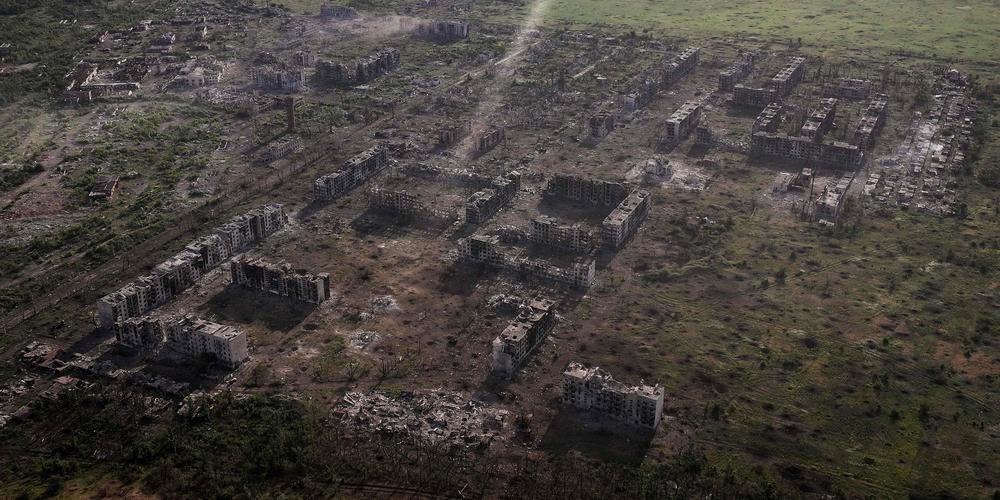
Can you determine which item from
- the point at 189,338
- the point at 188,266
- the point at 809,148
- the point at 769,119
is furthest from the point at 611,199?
the point at 189,338

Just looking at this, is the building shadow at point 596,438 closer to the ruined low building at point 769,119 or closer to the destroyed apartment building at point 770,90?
the ruined low building at point 769,119

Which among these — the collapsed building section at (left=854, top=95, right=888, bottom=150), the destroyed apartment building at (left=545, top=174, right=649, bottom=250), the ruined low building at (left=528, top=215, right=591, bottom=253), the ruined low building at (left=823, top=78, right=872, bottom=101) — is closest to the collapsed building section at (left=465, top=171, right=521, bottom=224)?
the destroyed apartment building at (left=545, top=174, right=649, bottom=250)

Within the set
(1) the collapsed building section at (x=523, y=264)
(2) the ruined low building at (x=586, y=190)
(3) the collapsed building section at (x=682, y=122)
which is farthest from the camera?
(3) the collapsed building section at (x=682, y=122)

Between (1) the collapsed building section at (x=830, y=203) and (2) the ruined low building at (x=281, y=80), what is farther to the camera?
(2) the ruined low building at (x=281, y=80)

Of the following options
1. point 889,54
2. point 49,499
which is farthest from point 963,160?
point 49,499

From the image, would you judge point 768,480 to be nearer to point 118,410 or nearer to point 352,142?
point 118,410

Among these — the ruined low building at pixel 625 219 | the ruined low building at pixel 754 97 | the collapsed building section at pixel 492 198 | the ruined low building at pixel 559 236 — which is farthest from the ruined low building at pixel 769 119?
the ruined low building at pixel 559 236

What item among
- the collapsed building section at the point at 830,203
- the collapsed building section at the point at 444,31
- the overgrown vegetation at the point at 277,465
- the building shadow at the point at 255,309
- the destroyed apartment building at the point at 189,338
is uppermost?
the collapsed building section at the point at 444,31
